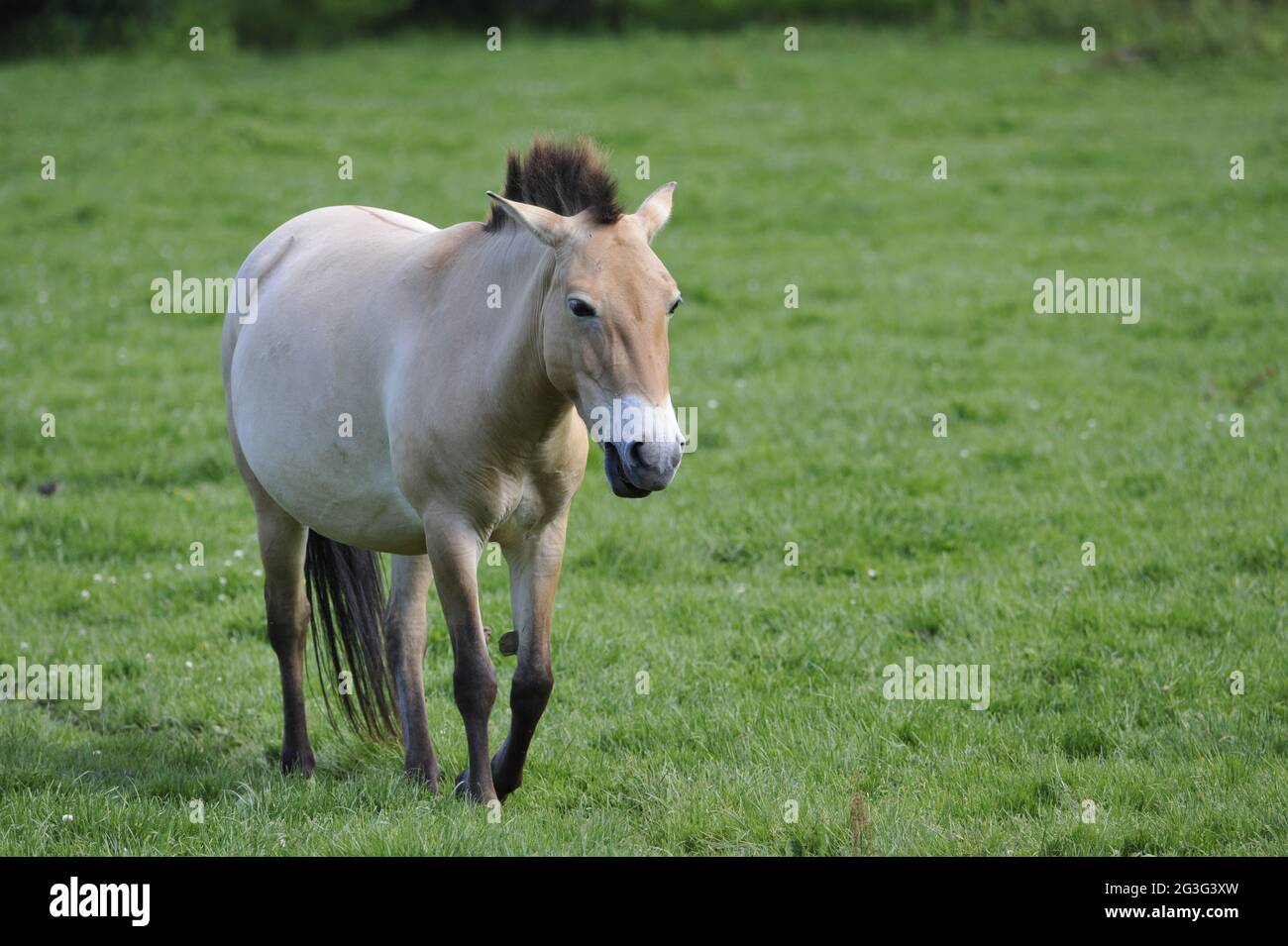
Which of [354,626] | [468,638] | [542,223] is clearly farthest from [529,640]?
[542,223]

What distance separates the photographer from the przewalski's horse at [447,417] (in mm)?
4258

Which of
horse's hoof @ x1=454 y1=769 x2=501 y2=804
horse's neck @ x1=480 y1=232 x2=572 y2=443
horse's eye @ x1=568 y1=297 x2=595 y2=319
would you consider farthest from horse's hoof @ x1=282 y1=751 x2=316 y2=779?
horse's eye @ x1=568 y1=297 x2=595 y2=319

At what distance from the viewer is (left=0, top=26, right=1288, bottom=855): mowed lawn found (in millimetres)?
5066

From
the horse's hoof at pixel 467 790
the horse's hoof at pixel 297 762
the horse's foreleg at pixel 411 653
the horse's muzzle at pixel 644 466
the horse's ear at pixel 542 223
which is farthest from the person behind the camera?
the horse's hoof at pixel 297 762

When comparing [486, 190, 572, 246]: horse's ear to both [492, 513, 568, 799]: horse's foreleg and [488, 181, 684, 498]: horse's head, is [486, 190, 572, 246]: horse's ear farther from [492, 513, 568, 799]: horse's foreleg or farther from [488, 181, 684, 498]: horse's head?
[492, 513, 568, 799]: horse's foreleg

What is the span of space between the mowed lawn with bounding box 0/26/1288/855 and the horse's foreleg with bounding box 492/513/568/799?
0.23 meters

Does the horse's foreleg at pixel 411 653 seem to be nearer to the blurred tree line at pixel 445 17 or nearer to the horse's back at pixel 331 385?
the horse's back at pixel 331 385

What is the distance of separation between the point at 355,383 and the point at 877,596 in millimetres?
3232

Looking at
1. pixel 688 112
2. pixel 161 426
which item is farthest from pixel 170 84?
pixel 161 426

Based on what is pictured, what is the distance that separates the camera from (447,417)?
15.5 ft

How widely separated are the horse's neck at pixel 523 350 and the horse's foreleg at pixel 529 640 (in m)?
0.53

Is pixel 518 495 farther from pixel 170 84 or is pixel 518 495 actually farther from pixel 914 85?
pixel 170 84

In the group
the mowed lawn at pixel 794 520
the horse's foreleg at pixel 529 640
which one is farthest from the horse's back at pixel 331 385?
the mowed lawn at pixel 794 520

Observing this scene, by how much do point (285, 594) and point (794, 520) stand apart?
338cm
